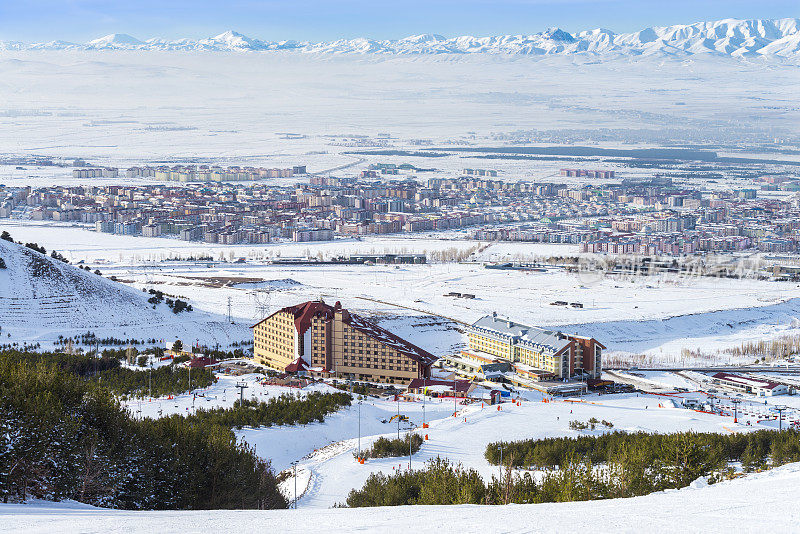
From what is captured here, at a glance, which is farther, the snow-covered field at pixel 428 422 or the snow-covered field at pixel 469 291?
the snow-covered field at pixel 469 291

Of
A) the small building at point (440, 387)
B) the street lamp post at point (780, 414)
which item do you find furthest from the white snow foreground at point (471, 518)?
the small building at point (440, 387)

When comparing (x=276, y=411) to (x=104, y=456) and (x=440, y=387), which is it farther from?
(x=104, y=456)

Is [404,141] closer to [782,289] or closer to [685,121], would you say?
[685,121]

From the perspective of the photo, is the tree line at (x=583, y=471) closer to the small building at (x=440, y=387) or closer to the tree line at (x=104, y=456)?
the tree line at (x=104, y=456)

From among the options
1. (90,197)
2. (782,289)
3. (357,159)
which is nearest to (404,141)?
(357,159)

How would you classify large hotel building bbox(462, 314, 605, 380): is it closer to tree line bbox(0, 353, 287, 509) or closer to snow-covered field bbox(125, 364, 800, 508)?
snow-covered field bbox(125, 364, 800, 508)

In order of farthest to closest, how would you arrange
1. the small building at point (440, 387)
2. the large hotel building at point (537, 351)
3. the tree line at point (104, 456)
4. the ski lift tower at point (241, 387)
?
1. the large hotel building at point (537, 351)
2. the small building at point (440, 387)
3. the ski lift tower at point (241, 387)
4. the tree line at point (104, 456)
